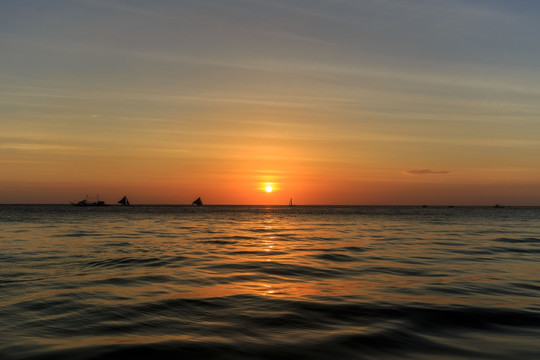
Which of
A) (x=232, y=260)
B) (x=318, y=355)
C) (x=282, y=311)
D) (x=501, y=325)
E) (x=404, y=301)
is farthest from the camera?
(x=232, y=260)

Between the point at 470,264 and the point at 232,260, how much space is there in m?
13.0

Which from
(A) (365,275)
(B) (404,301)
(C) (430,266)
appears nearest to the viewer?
(B) (404,301)

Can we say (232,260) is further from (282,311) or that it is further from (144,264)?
(282,311)

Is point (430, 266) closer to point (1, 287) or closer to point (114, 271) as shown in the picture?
point (114, 271)

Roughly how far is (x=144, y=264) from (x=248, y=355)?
15048 millimetres

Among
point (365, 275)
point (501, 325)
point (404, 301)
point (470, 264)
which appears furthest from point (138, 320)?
point (470, 264)

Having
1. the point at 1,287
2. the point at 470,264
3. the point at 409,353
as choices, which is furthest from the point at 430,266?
the point at 1,287

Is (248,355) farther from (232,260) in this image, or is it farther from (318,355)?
(232,260)

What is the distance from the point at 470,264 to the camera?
76.7 ft

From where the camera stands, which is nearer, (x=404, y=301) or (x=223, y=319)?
(x=223, y=319)

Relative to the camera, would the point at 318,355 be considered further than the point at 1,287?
No

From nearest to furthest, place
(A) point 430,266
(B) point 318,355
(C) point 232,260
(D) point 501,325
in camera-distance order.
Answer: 1. (B) point 318,355
2. (D) point 501,325
3. (A) point 430,266
4. (C) point 232,260

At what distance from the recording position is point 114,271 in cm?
2048

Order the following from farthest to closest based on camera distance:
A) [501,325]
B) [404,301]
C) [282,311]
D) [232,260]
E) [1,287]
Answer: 1. [232,260]
2. [1,287]
3. [404,301]
4. [282,311]
5. [501,325]
